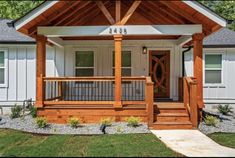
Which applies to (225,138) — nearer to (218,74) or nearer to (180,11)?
(180,11)

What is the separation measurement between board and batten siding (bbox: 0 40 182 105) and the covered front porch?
0.04 m

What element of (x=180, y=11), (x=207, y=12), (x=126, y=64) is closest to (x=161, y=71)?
(x=126, y=64)

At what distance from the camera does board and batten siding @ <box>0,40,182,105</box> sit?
49.6 feet

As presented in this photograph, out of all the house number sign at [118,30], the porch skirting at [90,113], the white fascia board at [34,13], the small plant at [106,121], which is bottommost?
the small plant at [106,121]

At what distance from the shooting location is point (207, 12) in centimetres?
1088

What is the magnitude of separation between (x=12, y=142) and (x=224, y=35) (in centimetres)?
1181

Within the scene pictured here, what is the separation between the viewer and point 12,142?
29.7 feet

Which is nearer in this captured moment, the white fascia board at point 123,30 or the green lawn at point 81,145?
the green lawn at point 81,145

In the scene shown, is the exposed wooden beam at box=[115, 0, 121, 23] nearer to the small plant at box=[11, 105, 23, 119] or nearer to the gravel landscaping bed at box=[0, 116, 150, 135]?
the gravel landscaping bed at box=[0, 116, 150, 135]

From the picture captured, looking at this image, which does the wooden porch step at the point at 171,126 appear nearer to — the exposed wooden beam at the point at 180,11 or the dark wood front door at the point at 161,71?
the exposed wooden beam at the point at 180,11

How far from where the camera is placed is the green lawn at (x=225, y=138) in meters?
9.05

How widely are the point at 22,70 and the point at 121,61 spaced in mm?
4943

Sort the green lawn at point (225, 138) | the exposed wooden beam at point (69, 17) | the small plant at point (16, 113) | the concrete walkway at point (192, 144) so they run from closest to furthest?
the concrete walkway at point (192, 144) < the green lawn at point (225, 138) < the exposed wooden beam at point (69, 17) < the small plant at point (16, 113)

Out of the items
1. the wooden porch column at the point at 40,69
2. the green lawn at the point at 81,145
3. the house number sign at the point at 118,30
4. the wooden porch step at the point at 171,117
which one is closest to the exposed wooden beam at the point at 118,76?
the house number sign at the point at 118,30
